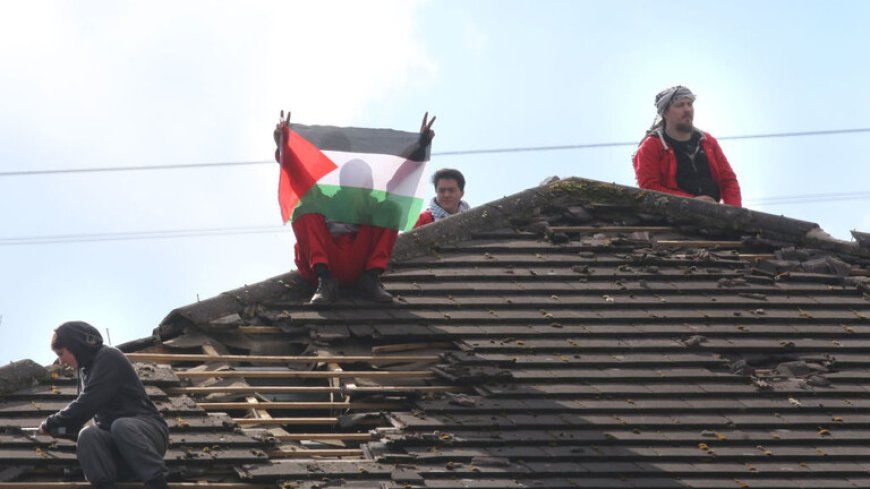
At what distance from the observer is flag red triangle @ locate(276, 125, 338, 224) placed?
11688 millimetres

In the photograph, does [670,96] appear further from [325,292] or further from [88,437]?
[88,437]

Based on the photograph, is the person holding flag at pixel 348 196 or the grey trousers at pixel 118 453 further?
the person holding flag at pixel 348 196

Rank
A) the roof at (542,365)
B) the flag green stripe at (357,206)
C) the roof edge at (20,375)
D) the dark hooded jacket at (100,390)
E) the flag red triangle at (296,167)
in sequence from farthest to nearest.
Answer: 1. the flag red triangle at (296,167)
2. the flag green stripe at (357,206)
3. the roof edge at (20,375)
4. the roof at (542,365)
5. the dark hooded jacket at (100,390)

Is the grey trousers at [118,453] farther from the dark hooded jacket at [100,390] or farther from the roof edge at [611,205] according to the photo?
the roof edge at [611,205]

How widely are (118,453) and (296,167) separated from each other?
3.45 m

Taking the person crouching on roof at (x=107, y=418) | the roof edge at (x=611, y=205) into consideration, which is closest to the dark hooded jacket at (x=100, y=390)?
the person crouching on roof at (x=107, y=418)

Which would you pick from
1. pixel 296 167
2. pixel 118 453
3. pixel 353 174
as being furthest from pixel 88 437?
pixel 353 174

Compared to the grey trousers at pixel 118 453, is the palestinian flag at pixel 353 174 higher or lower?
higher

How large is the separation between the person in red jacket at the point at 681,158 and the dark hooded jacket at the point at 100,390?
5426 mm

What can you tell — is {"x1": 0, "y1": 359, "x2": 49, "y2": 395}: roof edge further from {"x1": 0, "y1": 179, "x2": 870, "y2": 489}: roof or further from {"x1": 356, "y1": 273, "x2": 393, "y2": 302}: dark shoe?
{"x1": 356, "y1": 273, "x2": 393, "y2": 302}: dark shoe

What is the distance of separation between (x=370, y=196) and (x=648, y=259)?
1983mm

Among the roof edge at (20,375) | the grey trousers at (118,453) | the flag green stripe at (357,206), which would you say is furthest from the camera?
the flag green stripe at (357,206)

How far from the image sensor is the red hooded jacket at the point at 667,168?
13.3m

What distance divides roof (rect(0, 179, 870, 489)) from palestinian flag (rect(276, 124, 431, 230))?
1.08 feet
